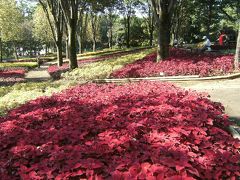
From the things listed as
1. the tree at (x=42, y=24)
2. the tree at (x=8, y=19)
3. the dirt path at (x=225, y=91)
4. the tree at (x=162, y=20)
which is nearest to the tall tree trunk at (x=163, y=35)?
the tree at (x=162, y=20)

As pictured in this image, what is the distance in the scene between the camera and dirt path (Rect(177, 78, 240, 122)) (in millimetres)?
10406

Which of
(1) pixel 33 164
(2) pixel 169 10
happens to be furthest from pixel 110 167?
(2) pixel 169 10

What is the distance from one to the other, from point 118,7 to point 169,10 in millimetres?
44988

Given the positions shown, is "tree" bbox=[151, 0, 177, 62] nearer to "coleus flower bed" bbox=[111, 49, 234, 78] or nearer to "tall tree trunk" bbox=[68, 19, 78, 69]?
"coleus flower bed" bbox=[111, 49, 234, 78]

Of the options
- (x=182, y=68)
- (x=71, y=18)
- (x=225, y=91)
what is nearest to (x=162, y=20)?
(x=182, y=68)

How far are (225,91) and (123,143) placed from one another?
9629 mm

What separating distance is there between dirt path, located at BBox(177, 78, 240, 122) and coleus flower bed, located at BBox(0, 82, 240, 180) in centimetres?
350

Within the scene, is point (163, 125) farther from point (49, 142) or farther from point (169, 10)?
point (169, 10)

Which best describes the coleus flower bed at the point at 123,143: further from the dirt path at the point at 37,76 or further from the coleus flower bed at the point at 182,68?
the dirt path at the point at 37,76

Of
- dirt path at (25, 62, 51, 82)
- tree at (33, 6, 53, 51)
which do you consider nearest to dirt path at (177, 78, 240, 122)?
dirt path at (25, 62, 51, 82)

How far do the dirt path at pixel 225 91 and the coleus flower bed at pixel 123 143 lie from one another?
11.5ft

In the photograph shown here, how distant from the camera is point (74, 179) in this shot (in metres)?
3.97

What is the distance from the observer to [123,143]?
4617mm

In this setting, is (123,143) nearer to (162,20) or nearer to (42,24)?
(162,20)
